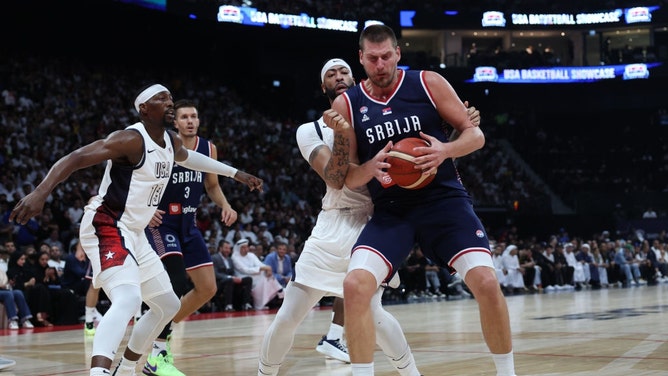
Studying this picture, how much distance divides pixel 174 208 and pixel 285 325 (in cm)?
246

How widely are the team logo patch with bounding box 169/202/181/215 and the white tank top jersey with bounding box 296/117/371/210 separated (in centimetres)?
215

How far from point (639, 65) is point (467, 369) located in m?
36.1

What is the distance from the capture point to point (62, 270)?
14.0 meters

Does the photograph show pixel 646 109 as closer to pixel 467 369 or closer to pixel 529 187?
pixel 529 187

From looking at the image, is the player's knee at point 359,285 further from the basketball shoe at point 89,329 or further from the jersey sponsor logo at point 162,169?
the basketball shoe at point 89,329

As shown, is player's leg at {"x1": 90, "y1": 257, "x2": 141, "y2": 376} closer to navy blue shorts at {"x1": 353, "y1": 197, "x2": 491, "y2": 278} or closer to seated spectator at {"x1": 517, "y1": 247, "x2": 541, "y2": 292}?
navy blue shorts at {"x1": 353, "y1": 197, "x2": 491, "y2": 278}

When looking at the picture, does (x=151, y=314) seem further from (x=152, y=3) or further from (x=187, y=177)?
(x=152, y=3)

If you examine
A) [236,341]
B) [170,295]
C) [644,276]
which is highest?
[170,295]

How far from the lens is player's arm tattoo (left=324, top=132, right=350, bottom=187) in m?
4.80

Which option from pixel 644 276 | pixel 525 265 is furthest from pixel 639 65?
pixel 525 265

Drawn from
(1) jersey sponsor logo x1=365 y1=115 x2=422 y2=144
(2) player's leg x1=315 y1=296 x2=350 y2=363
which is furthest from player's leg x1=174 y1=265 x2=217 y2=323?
(1) jersey sponsor logo x1=365 y1=115 x2=422 y2=144

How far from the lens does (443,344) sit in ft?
29.6

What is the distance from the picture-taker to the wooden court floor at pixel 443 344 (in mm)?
7082

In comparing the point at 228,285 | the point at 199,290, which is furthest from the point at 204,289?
the point at 228,285
